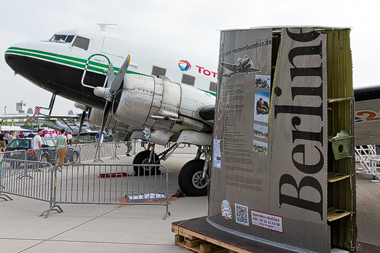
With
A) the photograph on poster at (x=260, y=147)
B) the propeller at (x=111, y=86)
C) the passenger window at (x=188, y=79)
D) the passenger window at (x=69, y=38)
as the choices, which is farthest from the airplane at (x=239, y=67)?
the passenger window at (x=69, y=38)

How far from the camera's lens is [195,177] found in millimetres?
7992

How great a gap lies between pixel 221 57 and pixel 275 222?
81.7 inches

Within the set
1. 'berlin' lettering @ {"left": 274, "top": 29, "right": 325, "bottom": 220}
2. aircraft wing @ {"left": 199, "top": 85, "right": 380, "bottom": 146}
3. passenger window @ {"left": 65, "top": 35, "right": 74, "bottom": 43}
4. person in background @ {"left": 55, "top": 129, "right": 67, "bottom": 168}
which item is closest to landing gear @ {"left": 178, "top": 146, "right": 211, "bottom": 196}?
aircraft wing @ {"left": 199, "top": 85, "right": 380, "bottom": 146}

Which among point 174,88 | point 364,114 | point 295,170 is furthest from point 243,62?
point 174,88

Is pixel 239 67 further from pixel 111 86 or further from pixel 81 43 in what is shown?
pixel 81 43

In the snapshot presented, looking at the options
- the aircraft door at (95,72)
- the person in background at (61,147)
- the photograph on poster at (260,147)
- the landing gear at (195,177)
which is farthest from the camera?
the person in background at (61,147)

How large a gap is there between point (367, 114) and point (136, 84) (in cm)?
471

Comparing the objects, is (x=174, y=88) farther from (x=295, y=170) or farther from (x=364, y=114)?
(x=295, y=170)

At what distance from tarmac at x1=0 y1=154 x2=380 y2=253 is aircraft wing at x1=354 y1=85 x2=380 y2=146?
5.07ft

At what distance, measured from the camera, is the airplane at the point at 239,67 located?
3478 mm

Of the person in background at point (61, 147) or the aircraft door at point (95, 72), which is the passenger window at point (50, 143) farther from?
the aircraft door at point (95, 72)

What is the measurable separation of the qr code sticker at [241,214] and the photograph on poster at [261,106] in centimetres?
101

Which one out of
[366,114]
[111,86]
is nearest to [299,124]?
[366,114]

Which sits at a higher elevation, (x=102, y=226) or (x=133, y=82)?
(x=133, y=82)
